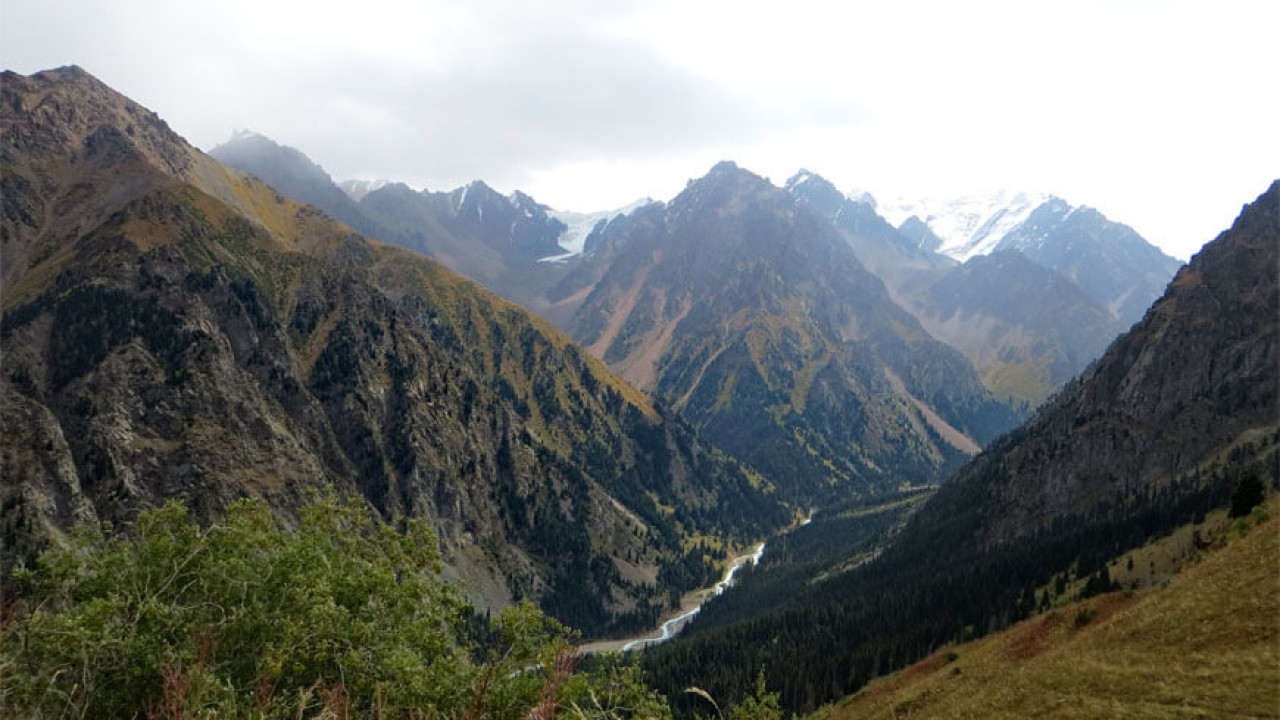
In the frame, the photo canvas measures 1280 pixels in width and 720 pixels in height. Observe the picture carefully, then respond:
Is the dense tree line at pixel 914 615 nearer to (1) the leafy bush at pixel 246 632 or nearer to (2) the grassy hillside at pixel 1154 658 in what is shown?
(2) the grassy hillside at pixel 1154 658

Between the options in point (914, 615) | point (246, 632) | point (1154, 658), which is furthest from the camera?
point (914, 615)

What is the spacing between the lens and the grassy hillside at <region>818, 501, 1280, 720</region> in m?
32.1

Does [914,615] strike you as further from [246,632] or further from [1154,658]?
[246,632]

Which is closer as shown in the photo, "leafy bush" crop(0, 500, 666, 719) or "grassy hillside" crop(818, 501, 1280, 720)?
"leafy bush" crop(0, 500, 666, 719)

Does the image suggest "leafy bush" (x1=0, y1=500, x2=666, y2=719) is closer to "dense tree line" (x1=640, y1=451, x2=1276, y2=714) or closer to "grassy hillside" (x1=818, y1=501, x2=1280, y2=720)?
"grassy hillside" (x1=818, y1=501, x2=1280, y2=720)

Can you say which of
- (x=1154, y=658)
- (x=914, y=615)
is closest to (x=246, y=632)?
(x=1154, y=658)

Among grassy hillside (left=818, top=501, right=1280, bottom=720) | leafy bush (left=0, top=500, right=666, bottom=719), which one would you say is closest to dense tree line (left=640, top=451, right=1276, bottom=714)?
grassy hillside (left=818, top=501, right=1280, bottom=720)

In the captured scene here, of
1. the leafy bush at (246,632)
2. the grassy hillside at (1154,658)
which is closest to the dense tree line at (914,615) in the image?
the grassy hillside at (1154,658)

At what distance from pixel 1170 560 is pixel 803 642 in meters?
75.4

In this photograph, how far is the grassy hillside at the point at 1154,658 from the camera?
32094mm

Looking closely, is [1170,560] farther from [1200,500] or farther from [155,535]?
[155,535]

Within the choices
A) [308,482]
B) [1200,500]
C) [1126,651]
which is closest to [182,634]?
[1126,651]

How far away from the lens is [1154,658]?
38.1 meters

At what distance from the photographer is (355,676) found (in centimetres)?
2881
